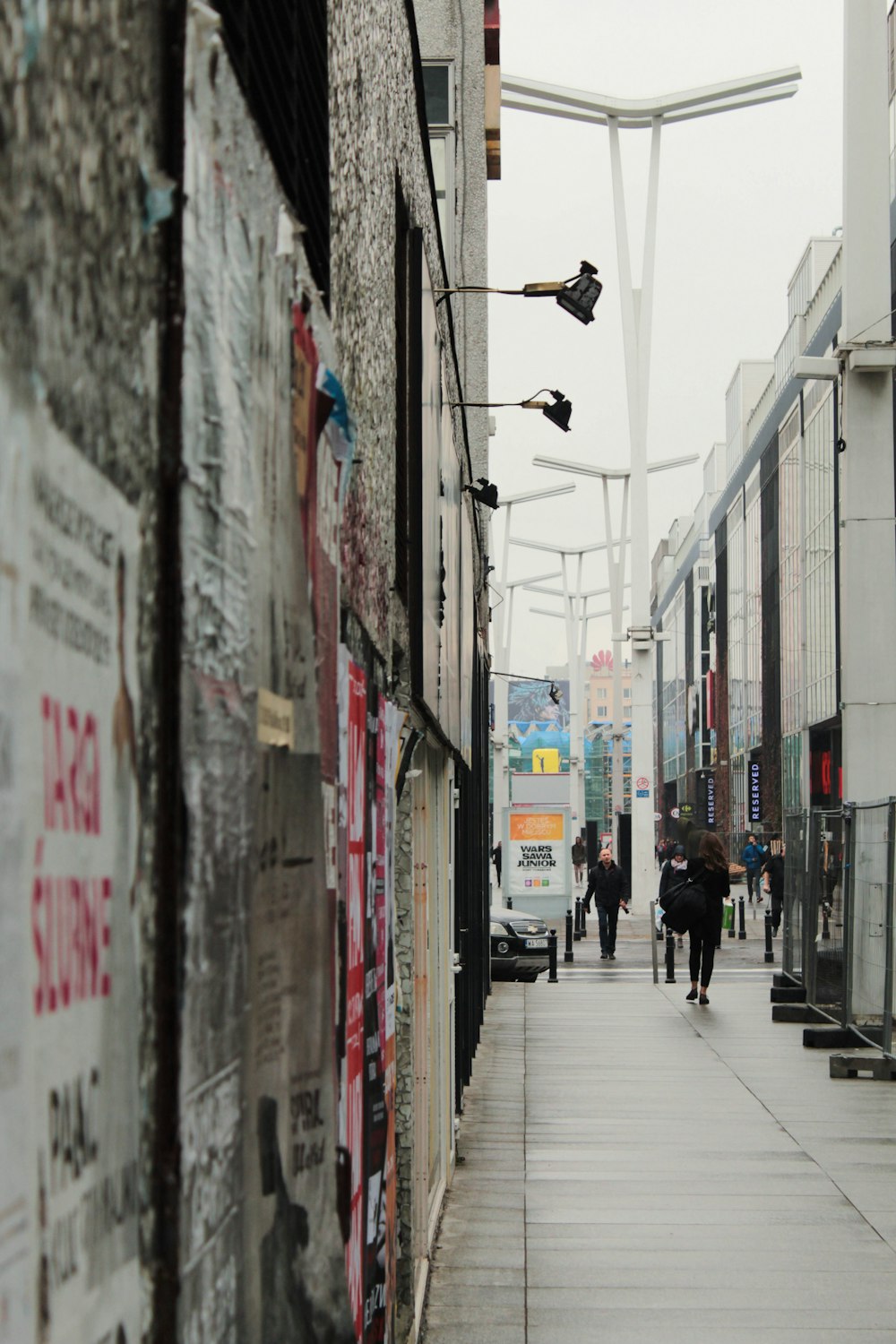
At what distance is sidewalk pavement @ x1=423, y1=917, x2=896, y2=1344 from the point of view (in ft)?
23.0

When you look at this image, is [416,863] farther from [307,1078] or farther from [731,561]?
[731,561]

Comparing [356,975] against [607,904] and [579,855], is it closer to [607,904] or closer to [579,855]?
[607,904]

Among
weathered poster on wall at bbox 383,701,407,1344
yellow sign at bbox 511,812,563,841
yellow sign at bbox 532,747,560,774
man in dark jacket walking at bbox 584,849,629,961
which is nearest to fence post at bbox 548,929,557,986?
man in dark jacket walking at bbox 584,849,629,961

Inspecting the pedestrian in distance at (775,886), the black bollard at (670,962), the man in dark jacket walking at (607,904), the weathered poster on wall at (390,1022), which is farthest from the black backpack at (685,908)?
the weathered poster on wall at (390,1022)

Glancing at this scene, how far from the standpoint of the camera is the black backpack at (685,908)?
18.5 m

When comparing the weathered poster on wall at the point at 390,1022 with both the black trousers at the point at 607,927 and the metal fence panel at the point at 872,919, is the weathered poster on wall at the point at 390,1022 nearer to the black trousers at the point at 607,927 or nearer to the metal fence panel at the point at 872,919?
the metal fence panel at the point at 872,919

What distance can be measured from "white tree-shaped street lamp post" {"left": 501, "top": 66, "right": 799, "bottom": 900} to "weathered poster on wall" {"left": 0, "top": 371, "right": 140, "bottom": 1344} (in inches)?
1156

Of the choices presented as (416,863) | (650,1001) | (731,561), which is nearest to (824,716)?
(731,561)

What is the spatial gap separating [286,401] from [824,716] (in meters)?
56.2

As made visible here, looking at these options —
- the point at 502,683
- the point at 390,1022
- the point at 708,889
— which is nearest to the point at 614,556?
the point at 502,683

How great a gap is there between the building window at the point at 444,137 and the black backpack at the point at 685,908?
24.5 ft

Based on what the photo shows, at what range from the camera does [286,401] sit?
2.61m

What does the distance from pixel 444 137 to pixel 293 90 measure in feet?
47.9

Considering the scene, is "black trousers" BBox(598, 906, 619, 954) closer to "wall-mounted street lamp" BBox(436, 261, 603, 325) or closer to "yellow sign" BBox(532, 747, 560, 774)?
"wall-mounted street lamp" BBox(436, 261, 603, 325)
